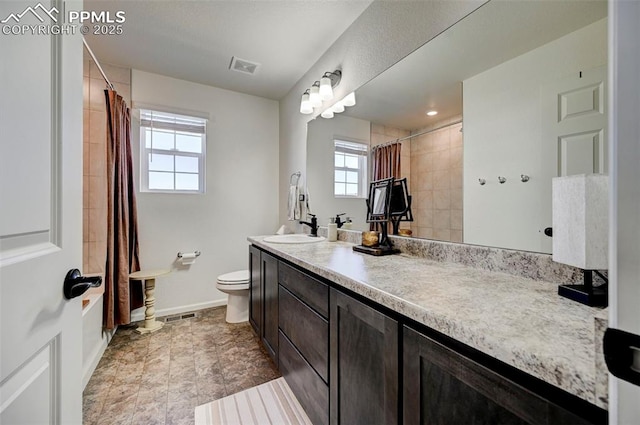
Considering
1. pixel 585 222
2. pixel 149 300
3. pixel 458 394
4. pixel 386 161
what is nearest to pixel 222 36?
pixel 386 161

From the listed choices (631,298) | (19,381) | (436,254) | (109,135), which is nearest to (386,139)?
(436,254)

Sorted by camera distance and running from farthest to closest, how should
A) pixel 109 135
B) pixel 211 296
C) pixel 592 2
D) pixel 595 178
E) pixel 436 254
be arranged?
pixel 211 296
pixel 109 135
pixel 436 254
pixel 592 2
pixel 595 178

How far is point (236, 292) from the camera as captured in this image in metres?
2.52

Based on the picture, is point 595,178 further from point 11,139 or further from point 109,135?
point 109,135

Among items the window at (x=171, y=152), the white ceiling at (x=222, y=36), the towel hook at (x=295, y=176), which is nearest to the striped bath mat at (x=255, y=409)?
the towel hook at (x=295, y=176)

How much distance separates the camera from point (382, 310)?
0.82 m

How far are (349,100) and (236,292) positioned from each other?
2.01 metres

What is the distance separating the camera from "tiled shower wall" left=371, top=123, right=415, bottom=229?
1538mm

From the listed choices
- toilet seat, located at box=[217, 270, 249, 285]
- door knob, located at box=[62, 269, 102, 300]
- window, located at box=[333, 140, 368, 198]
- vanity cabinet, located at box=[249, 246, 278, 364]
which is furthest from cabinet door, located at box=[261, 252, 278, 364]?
door knob, located at box=[62, 269, 102, 300]

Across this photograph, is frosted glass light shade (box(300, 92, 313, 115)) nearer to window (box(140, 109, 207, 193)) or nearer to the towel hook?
the towel hook

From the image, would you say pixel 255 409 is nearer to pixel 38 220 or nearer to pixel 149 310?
pixel 38 220

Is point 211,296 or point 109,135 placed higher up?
point 109,135

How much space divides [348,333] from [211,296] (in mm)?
2488

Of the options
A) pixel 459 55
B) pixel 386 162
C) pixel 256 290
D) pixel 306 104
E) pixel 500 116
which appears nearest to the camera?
pixel 500 116
